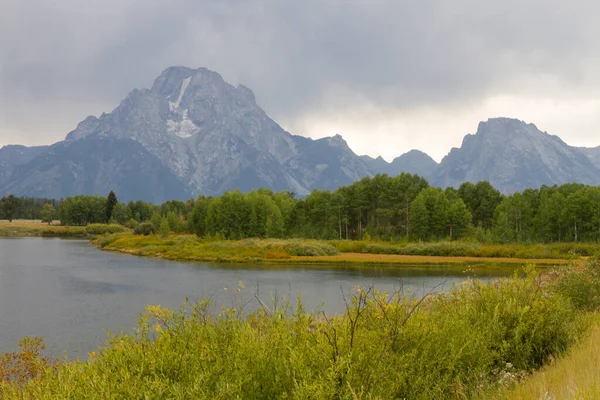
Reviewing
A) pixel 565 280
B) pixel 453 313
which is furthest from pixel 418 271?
pixel 453 313

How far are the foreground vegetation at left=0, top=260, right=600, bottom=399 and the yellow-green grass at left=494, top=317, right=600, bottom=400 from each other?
46 centimetres

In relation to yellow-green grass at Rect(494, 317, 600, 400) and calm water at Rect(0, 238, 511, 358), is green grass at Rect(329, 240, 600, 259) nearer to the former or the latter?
calm water at Rect(0, 238, 511, 358)

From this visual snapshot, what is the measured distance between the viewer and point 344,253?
79.2 meters

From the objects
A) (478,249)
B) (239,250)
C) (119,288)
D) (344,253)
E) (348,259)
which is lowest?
(119,288)

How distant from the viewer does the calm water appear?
989 inches

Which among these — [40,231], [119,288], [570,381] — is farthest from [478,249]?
[40,231]

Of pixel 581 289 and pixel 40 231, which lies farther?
pixel 40 231

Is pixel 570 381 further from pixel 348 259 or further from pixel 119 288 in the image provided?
pixel 348 259

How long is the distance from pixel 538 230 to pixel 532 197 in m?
14.1

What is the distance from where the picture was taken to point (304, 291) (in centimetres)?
3803

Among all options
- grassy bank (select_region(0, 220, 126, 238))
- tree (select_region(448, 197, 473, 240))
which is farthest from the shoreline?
grassy bank (select_region(0, 220, 126, 238))

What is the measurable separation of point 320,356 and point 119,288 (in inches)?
1508

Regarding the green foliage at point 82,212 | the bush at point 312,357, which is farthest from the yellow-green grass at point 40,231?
the bush at point 312,357

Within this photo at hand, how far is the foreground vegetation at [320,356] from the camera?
5.93 m
